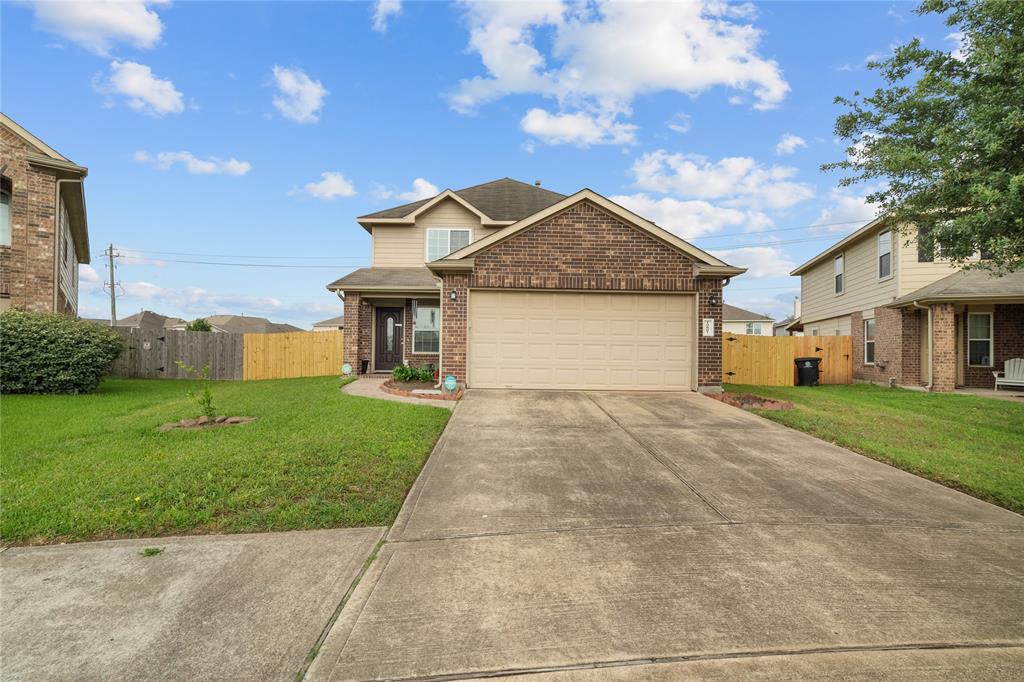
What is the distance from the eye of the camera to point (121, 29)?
33.3 feet

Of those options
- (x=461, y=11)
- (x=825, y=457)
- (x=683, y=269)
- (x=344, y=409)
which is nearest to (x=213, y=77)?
(x=461, y=11)

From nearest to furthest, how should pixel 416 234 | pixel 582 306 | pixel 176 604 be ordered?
pixel 176 604
pixel 582 306
pixel 416 234

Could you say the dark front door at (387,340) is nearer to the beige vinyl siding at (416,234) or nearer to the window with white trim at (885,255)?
the beige vinyl siding at (416,234)

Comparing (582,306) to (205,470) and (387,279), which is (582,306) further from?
(205,470)

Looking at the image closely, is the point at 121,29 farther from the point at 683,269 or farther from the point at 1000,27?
the point at 1000,27

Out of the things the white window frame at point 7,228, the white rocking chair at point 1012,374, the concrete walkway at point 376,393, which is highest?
the white window frame at point 7,228

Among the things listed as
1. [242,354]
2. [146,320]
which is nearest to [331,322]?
[146,320]

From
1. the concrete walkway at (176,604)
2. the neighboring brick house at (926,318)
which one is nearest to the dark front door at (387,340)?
the concrete walkway at (176,604)

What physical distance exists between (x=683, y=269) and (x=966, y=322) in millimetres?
10190

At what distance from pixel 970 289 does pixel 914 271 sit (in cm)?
160

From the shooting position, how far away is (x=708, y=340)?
38.2 ft

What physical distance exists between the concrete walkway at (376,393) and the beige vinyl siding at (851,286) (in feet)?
49.2

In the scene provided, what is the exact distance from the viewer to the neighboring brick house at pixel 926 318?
14266 mm

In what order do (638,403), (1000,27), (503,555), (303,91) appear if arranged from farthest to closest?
1. (303,91)
2. (638,403)
3. (1000,27)
4. (503,555)
